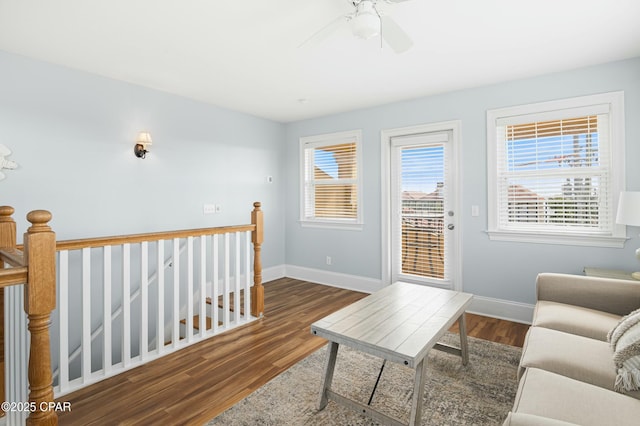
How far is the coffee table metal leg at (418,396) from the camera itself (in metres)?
1.69

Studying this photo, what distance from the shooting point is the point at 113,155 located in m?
3.39

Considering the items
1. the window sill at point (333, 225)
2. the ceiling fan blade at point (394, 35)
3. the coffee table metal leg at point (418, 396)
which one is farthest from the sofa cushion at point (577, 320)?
the window sill at point (333, 225)

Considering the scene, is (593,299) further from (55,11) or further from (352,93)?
(55,11)

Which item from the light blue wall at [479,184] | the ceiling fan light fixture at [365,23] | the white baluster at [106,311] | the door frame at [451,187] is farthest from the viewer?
the door frame at [451,187]

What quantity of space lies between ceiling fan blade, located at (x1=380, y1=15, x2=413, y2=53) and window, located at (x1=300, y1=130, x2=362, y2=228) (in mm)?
2429

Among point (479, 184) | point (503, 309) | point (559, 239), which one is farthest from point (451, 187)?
point (503, 309)

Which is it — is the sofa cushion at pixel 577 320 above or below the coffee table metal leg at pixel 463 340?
above

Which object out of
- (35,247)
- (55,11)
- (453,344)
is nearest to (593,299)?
(453,344)

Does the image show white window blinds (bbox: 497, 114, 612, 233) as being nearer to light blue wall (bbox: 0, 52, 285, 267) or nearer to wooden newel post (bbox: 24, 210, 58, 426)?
light blue wall (bbox: 0, 52, 285, 267)

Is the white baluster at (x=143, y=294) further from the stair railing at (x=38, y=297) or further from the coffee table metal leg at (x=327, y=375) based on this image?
the coffee table metal leg at (x=327, y=375)

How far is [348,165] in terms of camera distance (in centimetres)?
477

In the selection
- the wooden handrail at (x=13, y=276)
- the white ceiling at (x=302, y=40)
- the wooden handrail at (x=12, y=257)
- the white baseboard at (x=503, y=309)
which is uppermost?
the white ceiling at (x=302, y=40)

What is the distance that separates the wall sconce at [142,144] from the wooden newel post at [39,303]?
223 centimetres

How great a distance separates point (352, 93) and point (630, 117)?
8.61 ft
